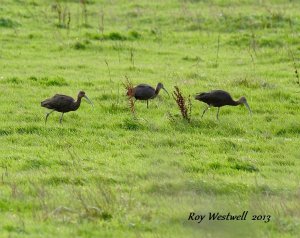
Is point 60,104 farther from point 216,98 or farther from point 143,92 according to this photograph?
point 216,98

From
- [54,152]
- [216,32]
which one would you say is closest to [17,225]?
[54,152]

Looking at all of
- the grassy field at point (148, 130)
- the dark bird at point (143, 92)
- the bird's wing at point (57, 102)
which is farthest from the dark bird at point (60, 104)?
the dark bird at point (143, 92)

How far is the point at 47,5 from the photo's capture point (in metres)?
31.7

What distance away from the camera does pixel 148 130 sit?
15586mm

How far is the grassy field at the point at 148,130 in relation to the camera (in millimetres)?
10531

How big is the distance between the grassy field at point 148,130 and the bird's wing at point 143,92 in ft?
1.05

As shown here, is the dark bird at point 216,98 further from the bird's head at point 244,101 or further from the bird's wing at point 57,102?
the bird's wing at point 57,102

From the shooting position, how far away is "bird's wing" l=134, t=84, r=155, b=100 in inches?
666

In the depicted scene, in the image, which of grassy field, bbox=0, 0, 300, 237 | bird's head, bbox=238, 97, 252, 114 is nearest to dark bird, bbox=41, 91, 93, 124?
grassy field, bbox=0, 0, 300, 237

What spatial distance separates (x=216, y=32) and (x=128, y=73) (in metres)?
7.19

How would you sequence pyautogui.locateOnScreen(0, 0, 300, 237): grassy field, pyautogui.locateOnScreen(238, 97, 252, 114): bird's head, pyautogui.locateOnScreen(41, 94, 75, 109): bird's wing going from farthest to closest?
1. pyautogui.locateOnScreen(238, 97, 252, 114): bird's head
2. pyautogui.locateOnScreen(41, 94, 75, 109): bird's wing
3. pyautogui.locateOnScreen(0, 0, 300, 237): grassy field

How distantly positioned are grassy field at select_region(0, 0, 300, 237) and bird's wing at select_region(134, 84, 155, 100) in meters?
0.32

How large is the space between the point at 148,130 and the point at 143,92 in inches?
60.9

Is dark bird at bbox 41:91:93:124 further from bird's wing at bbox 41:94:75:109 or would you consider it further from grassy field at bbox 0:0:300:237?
grassy field at bbox 0:0:300:237
